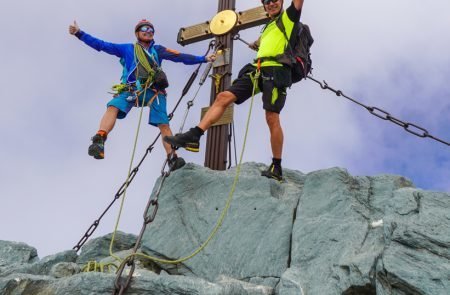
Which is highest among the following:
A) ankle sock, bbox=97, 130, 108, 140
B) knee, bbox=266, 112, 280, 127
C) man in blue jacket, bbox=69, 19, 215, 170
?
man in blue jacket, bbox=69, 19, 215, 170

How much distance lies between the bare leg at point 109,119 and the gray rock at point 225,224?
1.04 metres

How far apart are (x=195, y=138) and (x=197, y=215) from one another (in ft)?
2.97

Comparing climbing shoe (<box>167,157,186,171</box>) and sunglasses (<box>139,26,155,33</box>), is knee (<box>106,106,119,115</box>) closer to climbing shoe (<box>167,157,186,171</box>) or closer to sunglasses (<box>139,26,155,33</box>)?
climbing shoe (<box>167,157,186,171</box>)

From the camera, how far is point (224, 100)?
22.9ft

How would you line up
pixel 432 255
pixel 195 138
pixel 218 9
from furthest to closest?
pixel 218 9 → pixel 195 138 → pixel 432 255

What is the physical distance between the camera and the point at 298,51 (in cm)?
711

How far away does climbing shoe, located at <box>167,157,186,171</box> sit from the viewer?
7.20 m

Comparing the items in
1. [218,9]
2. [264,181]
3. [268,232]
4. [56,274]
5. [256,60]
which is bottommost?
[56,274]

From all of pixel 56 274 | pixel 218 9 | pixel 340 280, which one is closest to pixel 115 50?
pixel 218 9

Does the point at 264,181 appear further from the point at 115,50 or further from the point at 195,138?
the point at 115,50

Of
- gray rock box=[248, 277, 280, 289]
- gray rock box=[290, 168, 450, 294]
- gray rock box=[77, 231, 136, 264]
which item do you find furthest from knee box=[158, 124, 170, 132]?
gray rock box=[248, 277, 280, 289]

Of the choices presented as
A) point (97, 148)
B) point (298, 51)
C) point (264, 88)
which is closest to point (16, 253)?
point (97, 148)

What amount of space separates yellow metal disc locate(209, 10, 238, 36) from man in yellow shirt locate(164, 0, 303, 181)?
6.31 feet

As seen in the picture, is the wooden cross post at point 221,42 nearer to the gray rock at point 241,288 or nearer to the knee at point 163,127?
the knee at point 163,127
